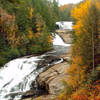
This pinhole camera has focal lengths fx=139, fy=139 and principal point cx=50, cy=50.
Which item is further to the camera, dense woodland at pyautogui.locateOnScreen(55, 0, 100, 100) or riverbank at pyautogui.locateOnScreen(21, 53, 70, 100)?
riverbank at pyautogui.locateOnScreen(21, 53, 70, 100)

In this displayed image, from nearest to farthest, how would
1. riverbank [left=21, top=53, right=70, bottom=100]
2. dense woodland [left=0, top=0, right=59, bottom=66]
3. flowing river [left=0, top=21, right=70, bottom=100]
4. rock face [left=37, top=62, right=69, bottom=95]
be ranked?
riverbank [left=21, top=53, right=70, bottom=100] < rock face [left=37, top=62, right=69, bottom=95] < flowing river [left=0, top=21, right=70, bottom=100] < dense woodland [left=0, top=0, right=59, bottom=66]

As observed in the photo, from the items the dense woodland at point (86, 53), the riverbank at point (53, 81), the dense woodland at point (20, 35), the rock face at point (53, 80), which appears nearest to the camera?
the dense woodland at point (86, 53)

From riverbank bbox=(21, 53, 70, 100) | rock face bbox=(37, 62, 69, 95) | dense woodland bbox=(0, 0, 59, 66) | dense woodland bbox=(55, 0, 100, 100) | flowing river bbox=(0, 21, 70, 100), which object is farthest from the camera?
dense woodland bbox=(0, 0, 59, 66)

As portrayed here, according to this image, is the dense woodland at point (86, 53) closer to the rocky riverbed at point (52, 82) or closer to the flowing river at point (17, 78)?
the rocky riverbed at point (52, 82)

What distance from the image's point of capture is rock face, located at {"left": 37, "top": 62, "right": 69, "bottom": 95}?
15.0m

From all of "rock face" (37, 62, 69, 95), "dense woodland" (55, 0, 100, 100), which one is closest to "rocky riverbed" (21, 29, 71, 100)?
"rock face" (37, 62, 69, 95)

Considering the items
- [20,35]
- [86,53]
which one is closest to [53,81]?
[86,53]

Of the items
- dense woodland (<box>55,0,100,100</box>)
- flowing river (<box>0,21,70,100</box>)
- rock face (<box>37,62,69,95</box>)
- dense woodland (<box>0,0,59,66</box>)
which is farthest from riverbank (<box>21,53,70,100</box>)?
dense woodland (<box>0,0,59,66</box>)

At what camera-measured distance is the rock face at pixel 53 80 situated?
14992 millimetres

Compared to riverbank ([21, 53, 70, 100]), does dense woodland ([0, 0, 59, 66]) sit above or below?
above

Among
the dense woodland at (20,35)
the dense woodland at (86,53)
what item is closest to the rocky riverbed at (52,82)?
the dense woodland at (86,53)

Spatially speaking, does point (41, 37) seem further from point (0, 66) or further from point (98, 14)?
point (98, 14)

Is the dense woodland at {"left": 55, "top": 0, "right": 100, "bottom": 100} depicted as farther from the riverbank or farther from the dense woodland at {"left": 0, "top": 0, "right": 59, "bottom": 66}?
the dense woodland at {"left": 0, "top": 0, "right": 59, "bottom": 66}

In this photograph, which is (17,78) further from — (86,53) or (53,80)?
(86,53)
